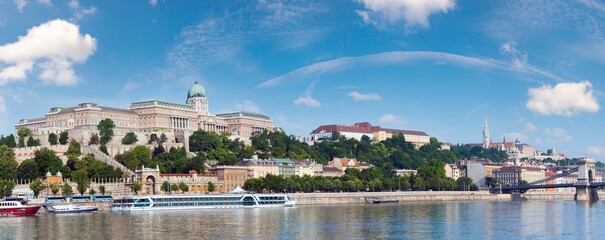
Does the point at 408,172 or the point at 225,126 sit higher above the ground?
the point at 225,126

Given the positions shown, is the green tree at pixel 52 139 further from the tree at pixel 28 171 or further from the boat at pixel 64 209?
the boat at pixel 64 209

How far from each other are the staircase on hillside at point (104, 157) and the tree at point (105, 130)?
11.9ft

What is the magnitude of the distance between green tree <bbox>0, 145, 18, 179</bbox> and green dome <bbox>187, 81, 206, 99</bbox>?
40.4m

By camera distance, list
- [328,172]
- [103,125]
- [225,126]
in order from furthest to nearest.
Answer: [225,126] → [328,172] → [103,125]

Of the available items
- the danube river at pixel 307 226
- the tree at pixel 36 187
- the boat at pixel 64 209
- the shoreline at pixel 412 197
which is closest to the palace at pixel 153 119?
the tree at pixel 36 187

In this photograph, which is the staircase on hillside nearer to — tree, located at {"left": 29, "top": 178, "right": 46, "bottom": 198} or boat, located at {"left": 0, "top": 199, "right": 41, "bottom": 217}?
tree, located at {"left": 29, "top": 178, "right": 46, "bottom": 198}

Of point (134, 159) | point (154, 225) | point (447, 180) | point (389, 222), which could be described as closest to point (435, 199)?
point (447, 180)

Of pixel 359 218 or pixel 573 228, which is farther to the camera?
pixel 359 218

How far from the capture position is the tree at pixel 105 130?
8064cm

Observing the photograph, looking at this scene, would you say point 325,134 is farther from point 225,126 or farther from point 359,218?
point 359,218

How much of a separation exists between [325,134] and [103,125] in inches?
2339

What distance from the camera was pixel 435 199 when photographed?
84.6 m

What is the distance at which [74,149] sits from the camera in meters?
74.1

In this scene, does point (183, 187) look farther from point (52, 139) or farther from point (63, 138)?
point (52, 139)
